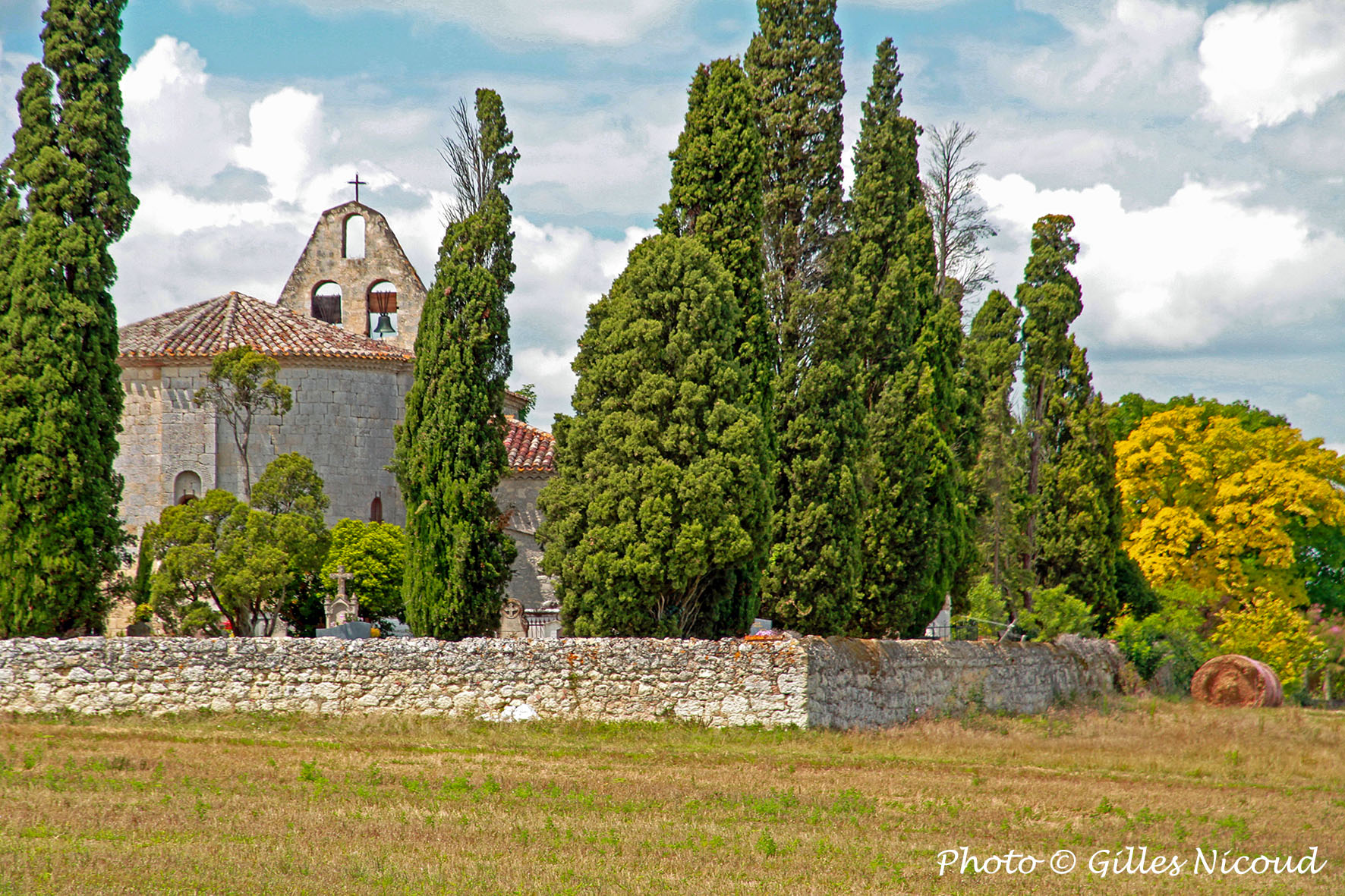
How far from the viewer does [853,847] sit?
10.8m

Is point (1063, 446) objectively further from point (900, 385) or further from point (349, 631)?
point (349, 631)

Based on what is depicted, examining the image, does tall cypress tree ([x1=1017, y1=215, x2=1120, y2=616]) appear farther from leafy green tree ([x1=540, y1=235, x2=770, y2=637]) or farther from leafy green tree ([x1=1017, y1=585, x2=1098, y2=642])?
leafy green tree ([x1=540, y1=235, x2=770, y2=637])

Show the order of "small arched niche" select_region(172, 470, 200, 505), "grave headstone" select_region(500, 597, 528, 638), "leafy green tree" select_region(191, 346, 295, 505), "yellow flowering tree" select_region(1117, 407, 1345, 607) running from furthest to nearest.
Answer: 1. "yellow flowering tree" select_region(1117, 407, 1345, 607)
2. "small arched niche" select_region(172, 470, 200, 505)
3. "grave headstone" select_region(500, 597, 528, 638)
4. "leafy green tree" select_region(191, 346, 295, 505)

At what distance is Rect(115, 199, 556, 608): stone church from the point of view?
27.0 metres

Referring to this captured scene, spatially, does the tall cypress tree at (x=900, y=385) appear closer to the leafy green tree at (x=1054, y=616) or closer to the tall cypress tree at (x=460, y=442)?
the leafy green tree at (x=1054, y=616)

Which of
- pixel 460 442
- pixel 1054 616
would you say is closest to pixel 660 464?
pixel 460 442

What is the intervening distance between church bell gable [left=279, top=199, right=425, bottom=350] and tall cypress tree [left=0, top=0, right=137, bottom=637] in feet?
37.0

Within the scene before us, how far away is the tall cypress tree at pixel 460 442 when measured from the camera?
67.0ft

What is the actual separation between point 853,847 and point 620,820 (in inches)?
84.7

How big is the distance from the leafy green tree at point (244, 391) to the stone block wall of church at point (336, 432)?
1.70 ft

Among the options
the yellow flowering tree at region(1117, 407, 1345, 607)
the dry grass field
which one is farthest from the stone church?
the yellow flowering tree at region(1117, 407, 1345, 607)

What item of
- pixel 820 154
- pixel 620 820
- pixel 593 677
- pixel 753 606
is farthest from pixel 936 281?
pixel 620 820

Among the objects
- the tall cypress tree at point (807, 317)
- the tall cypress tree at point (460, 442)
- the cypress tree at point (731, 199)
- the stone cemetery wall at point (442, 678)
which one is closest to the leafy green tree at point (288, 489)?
the tall cypress tree at point (460, 442)

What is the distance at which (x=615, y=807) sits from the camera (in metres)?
Answer: 12.2
